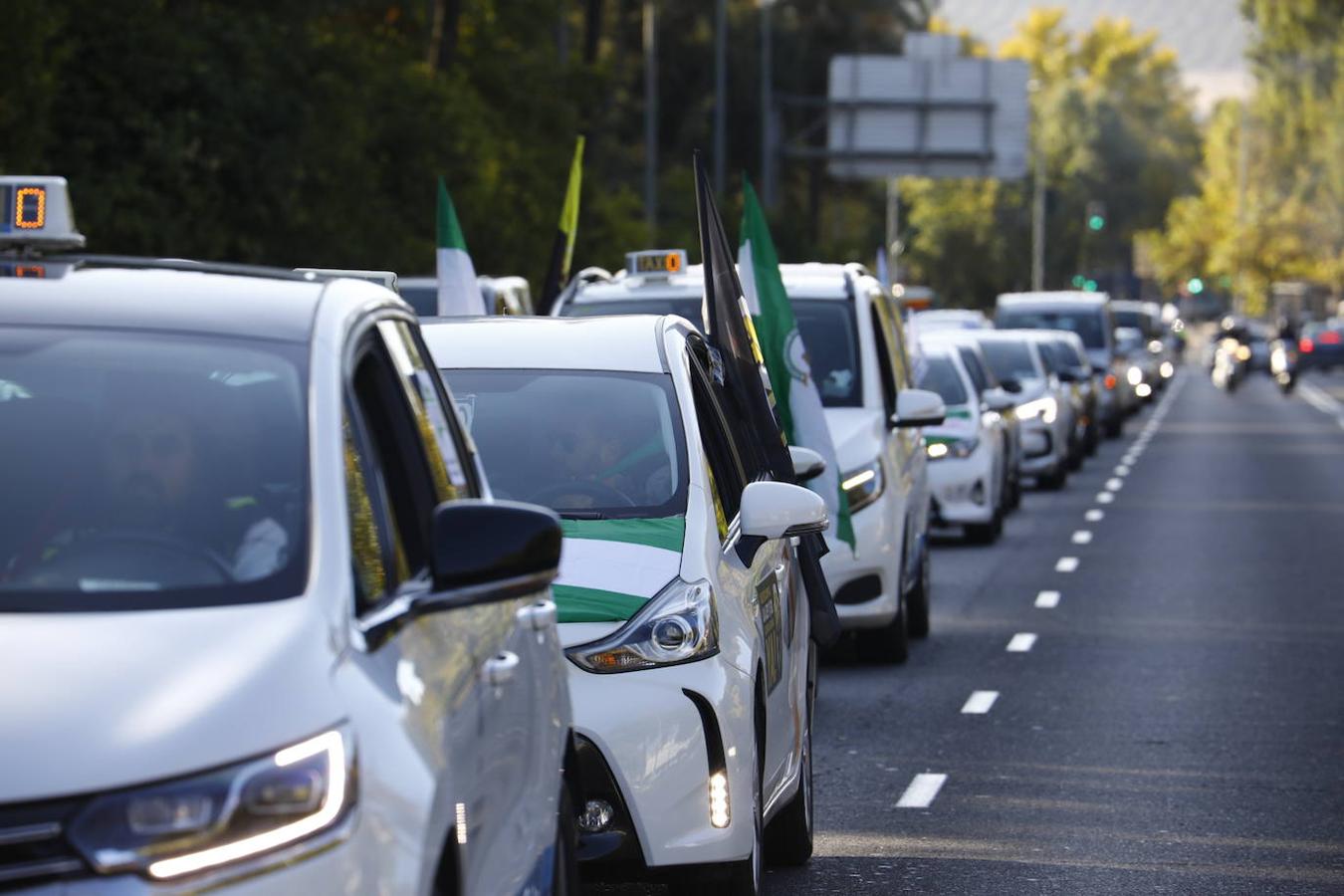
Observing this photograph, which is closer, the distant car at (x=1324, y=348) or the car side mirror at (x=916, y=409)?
the car side mirror at (x=916, y=409)

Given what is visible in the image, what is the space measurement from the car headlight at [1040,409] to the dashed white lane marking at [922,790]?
19975mm

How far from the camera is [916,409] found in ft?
46.5

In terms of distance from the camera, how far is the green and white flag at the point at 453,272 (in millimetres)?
14391

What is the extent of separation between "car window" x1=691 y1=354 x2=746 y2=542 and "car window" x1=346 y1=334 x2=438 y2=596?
286cm

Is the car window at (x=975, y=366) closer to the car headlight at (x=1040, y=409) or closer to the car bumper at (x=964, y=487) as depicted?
the car bumper at (x=964, y=487)

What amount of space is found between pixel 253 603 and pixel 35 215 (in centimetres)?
175

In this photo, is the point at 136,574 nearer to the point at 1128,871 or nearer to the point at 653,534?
the point at 653,534

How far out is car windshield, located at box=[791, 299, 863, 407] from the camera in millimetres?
14586

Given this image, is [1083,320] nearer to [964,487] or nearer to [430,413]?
[964,487]

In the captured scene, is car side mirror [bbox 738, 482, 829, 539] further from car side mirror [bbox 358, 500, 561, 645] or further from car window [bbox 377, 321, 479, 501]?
car side mirror [bbox 358, 500, 561, 645]

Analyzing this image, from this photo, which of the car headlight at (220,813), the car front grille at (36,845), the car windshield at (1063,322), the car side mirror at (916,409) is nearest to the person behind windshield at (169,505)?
the car headlight at (220,813)

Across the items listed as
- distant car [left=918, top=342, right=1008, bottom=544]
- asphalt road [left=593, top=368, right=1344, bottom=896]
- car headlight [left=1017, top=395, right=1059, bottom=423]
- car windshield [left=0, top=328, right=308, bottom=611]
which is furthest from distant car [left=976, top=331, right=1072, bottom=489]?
car windshield [left=0, top=328, right=308, bottom=611]

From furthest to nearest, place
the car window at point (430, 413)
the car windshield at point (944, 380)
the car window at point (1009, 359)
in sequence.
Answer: the car window at point (1009, 359) < the car windshield at point (944, 380) < the car window at point (430, 413)

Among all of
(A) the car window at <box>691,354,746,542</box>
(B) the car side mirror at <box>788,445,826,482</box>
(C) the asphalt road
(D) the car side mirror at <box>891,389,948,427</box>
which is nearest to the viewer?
(A) the car window at <box>691,354,746,542</box>
